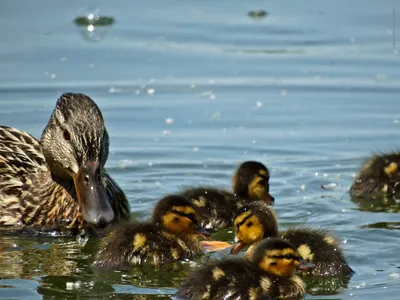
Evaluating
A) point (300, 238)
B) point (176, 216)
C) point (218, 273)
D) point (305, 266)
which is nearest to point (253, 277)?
point (218, 273)

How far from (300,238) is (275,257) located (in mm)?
675

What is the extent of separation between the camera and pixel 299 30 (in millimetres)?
13219

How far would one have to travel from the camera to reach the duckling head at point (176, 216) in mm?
7926

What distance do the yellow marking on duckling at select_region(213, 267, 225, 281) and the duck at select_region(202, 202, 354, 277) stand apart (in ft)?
2.49

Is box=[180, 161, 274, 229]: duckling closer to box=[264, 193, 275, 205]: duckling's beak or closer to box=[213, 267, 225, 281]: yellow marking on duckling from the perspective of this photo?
box=[264, 193, 275, 205]: duckling's beak

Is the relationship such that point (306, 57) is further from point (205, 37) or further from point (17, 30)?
point (17, 30)

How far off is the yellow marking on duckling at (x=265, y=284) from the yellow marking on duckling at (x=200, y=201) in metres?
1.86

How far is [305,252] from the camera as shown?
25.0 feet

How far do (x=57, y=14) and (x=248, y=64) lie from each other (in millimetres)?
2542

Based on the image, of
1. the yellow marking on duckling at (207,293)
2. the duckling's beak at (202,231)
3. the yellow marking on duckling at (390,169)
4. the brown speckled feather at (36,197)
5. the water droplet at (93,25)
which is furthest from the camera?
the water droplet at (93,25)

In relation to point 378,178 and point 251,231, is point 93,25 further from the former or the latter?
point 251,231

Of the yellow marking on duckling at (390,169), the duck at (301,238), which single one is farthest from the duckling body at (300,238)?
the yellow marking on duckling at (390,169)

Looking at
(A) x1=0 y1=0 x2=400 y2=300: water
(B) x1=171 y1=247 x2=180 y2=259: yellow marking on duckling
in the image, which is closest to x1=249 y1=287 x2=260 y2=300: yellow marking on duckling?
(A) x1=0 y1=0 x2=400 y2=300: water

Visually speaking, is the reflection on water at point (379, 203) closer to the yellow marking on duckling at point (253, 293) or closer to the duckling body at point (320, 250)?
the duckling body at point (320, 250)
